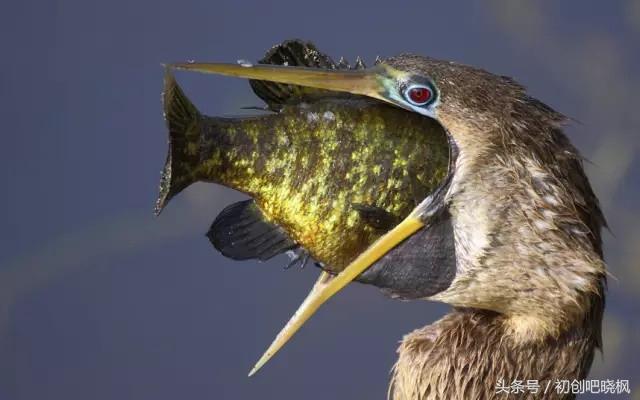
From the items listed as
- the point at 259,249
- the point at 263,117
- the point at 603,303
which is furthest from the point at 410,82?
the point at 603,303

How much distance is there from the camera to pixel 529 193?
1.17 meters

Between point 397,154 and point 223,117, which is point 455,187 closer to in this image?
point 397,154

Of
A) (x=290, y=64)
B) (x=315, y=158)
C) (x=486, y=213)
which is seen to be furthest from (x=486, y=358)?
(x=290, y=64)

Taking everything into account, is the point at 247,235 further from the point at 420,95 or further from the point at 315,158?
the point at 420,95

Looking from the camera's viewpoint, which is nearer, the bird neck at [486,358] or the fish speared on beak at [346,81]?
the fish speared on beak at [346,81]

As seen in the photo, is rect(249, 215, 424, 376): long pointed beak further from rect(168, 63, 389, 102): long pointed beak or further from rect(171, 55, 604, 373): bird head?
rect(168, 63, 389, 102): long pointed beak

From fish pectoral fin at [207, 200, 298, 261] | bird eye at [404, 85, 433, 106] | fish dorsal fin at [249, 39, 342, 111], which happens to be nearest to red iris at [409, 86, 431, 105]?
bird eye at [404, 85, 433, 106]

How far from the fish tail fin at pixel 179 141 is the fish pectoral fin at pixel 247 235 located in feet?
0.34

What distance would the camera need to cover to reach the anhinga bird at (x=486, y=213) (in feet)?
3.82

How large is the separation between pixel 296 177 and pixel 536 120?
0.30 m

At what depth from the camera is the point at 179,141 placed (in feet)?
4.02

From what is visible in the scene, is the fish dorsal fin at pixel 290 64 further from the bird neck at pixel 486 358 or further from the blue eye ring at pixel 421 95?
the bird neck at pixel 486 358

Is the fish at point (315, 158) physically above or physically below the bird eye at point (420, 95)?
below

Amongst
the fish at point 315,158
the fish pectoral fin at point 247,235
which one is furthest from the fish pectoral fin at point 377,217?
the fish pectoral fin at point 247,235
